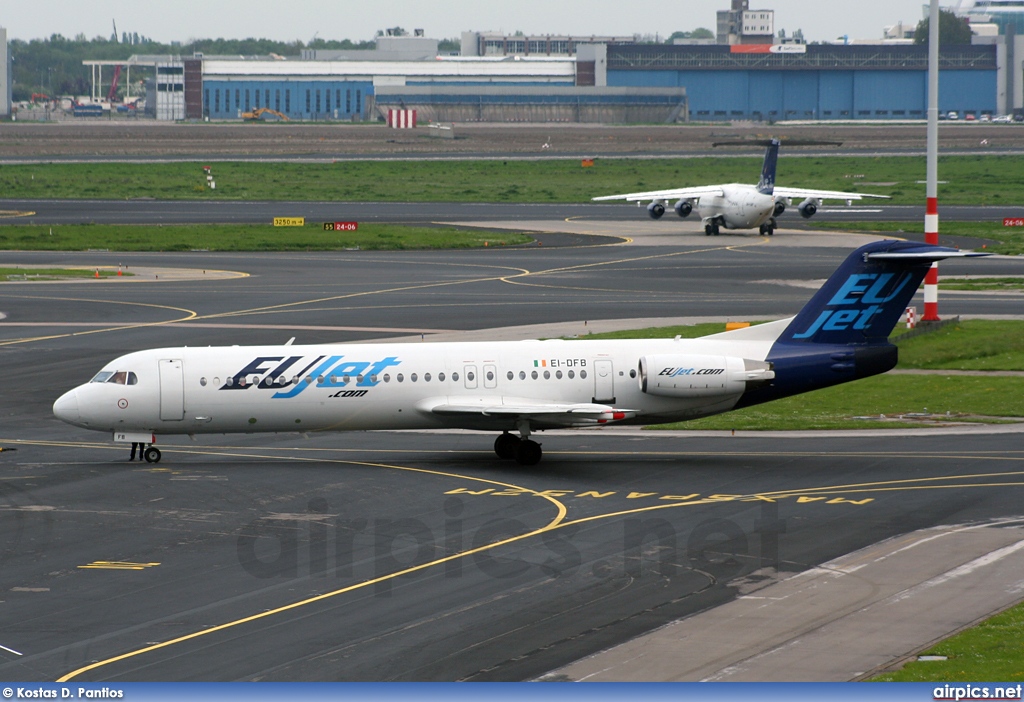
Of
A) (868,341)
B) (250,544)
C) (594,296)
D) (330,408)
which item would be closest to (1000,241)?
(594,296)

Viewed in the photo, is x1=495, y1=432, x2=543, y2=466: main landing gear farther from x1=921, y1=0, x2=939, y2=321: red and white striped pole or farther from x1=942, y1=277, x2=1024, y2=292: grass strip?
x1=942, y1=277, x2=1024, y2=292: grass strip

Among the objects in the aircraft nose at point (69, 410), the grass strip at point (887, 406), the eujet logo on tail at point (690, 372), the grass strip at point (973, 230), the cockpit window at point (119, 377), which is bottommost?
the grass strip at point (887, 406)

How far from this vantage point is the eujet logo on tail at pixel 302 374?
117ft

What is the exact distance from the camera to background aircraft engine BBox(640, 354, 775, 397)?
1401 inches

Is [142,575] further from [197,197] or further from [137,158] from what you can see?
[137,158]

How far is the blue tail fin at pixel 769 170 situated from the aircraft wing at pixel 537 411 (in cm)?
6115

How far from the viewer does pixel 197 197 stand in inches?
5074

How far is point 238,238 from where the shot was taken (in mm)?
93312

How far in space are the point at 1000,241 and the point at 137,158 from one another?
122 m

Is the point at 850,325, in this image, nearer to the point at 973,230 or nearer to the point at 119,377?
the point at 119,377

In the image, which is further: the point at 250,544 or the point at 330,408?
the point at 330,408

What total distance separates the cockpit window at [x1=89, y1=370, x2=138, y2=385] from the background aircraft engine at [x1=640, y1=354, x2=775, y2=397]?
13952mm
